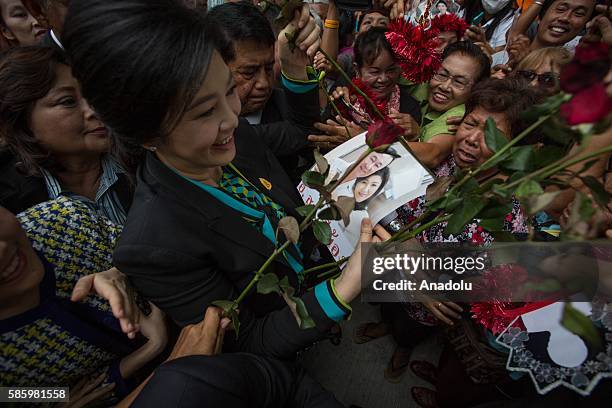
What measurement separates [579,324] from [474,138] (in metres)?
1.10

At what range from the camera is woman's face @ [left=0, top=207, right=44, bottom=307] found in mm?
731

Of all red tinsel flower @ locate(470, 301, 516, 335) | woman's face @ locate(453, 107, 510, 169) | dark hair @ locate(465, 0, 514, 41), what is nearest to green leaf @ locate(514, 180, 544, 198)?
red tinsel flower @ locate(470, 301, 516, 335)

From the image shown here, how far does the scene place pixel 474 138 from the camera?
1.30m

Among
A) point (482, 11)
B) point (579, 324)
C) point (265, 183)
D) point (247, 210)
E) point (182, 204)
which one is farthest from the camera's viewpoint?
point (482, 11)

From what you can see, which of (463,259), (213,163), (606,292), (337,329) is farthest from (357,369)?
(213,163)

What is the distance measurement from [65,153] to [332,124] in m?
0.98

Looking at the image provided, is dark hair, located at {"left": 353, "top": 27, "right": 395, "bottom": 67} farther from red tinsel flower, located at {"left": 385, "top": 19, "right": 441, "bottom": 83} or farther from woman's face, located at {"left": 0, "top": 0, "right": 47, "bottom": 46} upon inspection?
woman's face, located at {"left": 0, "top": 0, "right": 47, "bottom": 46}

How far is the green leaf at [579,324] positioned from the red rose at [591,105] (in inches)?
7.1

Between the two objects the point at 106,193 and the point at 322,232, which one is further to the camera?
the point at 106,193

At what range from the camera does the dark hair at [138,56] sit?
0.65 m

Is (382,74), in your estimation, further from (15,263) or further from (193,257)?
(15,263)

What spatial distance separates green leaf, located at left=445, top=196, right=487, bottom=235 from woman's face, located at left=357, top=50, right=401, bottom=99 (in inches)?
57.8

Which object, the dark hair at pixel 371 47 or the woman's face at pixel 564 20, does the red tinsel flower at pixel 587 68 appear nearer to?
the dark hair at pixel 371 47

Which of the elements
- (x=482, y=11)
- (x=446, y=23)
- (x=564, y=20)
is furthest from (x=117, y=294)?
(x=482, y=11)
